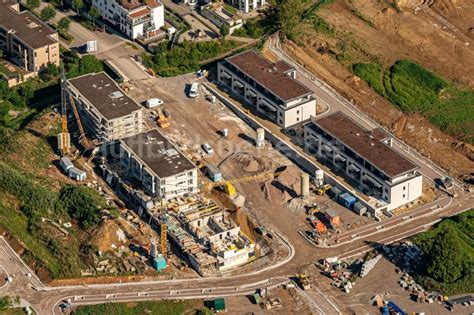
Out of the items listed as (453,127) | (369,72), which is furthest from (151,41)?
(453,127)

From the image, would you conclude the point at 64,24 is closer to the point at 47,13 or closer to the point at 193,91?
the point at 47,13

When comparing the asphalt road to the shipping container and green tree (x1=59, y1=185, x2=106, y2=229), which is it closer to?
the shipping container

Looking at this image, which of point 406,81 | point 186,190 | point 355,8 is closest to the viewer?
point 186,190

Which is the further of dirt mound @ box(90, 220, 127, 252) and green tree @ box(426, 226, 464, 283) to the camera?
dirt mound @ box(90, 220, 127, 252)

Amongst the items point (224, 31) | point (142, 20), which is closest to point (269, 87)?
point (224, 31)

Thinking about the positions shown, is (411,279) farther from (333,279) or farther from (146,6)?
(146,6)

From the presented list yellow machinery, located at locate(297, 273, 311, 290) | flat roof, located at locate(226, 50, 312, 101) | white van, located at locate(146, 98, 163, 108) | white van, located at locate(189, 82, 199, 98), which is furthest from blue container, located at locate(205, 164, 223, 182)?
yellow machinery, located at locate(297, 273, 311, 290)

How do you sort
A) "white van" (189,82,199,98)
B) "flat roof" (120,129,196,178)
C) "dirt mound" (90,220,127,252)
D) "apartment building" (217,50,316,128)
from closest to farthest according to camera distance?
"dirt mound" (90,220,127,252) < "flat roof" (120,129,196,178) < "apartment building" (217,50,316,128) < "white van" (189,82,199,98)
